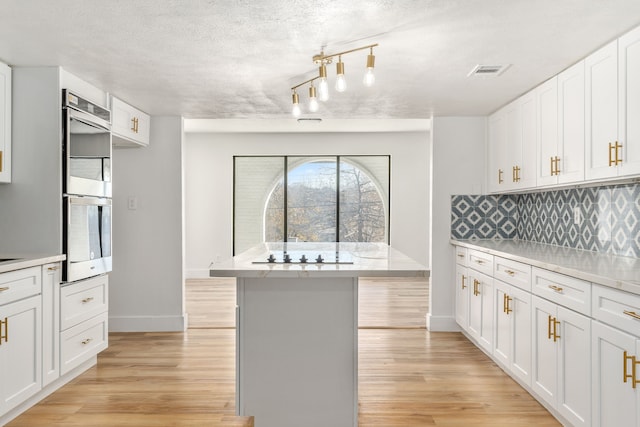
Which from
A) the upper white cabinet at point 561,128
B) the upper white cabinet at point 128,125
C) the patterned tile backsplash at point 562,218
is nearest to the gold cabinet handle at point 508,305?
the patterned tile backsplash at point 562,218

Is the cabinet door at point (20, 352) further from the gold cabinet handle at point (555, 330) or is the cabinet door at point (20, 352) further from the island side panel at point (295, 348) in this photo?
the gold cabinet handle at point (555, 330)

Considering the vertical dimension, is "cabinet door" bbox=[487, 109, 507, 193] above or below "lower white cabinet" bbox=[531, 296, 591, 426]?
above

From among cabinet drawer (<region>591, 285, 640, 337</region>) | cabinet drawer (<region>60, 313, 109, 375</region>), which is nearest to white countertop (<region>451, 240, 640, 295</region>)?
cabinet drawer (<region>591, 285, 640, 337</region>)

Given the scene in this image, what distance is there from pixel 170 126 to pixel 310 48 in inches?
94.7

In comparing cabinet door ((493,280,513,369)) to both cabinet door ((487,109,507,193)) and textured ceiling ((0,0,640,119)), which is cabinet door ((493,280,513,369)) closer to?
cabinet door ((487,109,507,193))

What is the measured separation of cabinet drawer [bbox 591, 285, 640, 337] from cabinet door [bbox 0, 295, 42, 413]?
294cm

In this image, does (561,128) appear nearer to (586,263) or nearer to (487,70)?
(487,70)

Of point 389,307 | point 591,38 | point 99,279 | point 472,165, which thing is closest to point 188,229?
point 389,307

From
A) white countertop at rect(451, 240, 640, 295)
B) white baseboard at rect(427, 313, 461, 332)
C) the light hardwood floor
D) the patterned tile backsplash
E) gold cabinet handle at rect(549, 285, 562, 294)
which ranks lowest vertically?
the light hardwood floor

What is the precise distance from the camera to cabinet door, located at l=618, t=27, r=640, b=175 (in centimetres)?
236

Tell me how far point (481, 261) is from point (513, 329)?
771 millimetres

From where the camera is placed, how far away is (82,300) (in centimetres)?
331

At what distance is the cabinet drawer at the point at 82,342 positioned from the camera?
10.2 ft

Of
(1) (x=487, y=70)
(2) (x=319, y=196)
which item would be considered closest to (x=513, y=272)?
(1) (x=487, y=70)
